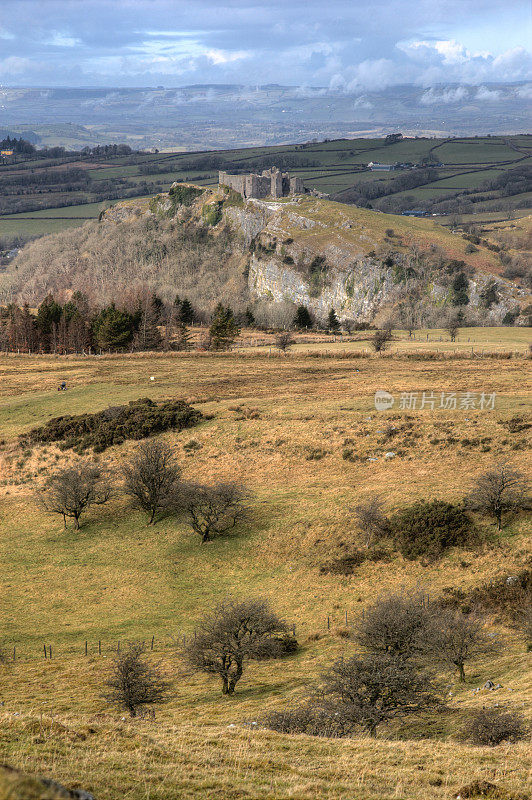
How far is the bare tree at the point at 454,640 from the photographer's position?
84.7 ft

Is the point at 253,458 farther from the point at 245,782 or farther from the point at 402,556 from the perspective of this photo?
the point at 245,782

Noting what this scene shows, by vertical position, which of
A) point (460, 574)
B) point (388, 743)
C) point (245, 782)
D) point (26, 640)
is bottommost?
point (26, 640)

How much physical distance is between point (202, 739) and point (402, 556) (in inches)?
889

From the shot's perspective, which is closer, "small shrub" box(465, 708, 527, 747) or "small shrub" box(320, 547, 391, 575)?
"small shrub" box(465, 708, 527, 747)

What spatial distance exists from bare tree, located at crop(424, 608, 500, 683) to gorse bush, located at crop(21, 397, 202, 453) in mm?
39982

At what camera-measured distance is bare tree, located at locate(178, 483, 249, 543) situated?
4441 centimetres

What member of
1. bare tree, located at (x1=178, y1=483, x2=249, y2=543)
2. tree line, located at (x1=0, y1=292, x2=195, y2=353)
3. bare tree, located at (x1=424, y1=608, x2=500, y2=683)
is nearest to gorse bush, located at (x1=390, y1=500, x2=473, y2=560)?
bare tree, located at (x1=424, y1=608, x2=500, y2=683)

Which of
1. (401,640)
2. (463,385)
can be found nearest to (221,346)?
(463,385)

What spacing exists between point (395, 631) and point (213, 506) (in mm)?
20917

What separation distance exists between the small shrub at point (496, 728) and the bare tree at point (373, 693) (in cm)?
232

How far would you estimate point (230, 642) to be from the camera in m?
27.0

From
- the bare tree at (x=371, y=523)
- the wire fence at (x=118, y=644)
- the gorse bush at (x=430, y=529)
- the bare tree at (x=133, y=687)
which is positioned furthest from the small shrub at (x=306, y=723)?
the bare tree at (x=371, y=523)

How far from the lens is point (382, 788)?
14.9m

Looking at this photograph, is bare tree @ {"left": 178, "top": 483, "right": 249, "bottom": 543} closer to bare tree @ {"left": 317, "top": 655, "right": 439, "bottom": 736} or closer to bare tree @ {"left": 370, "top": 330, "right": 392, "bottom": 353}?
bare tree @ {"left": 317, "top": 655, "right": 439, "bottom": 736}
